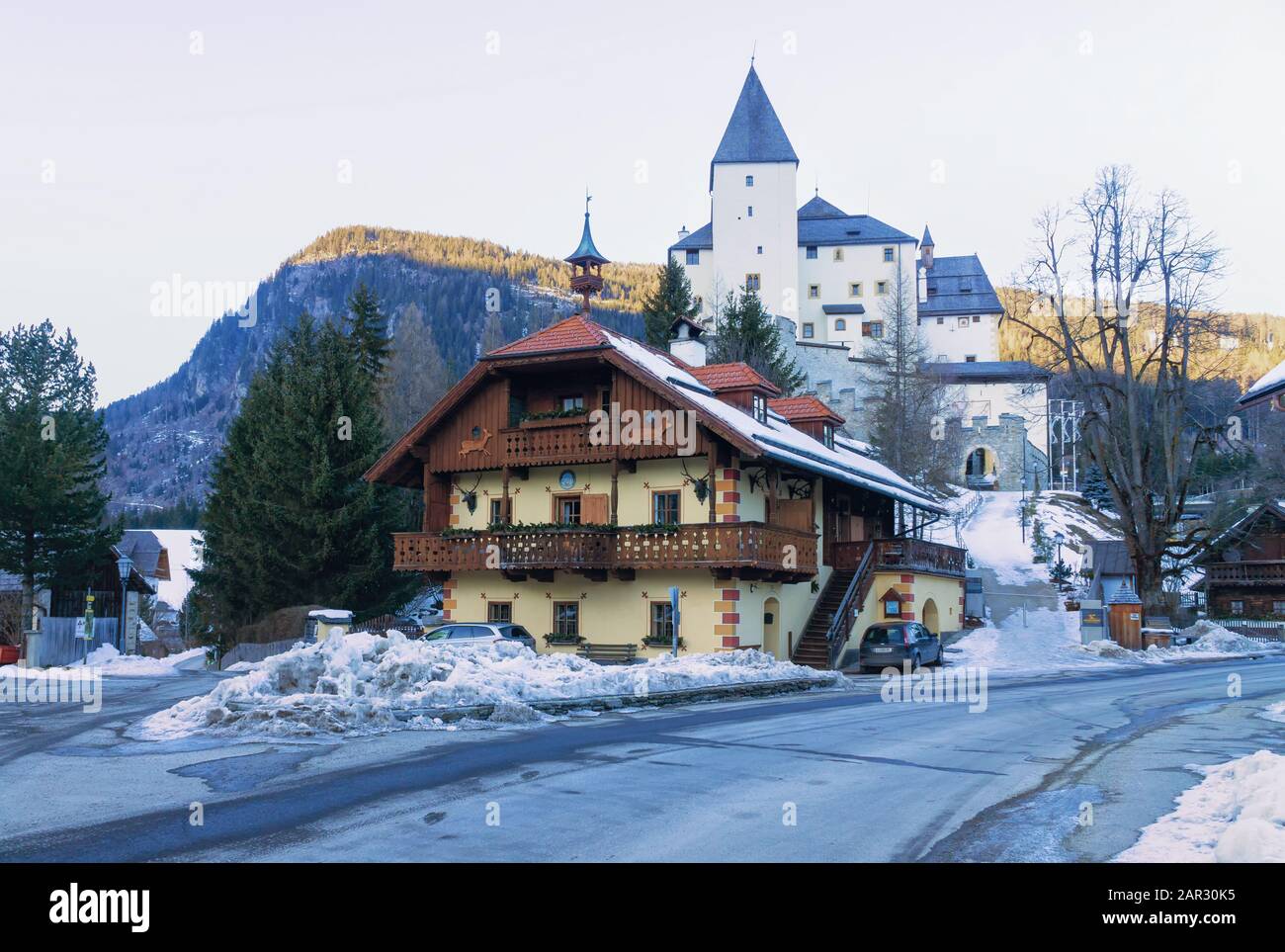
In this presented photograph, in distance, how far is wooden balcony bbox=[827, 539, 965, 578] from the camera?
125ft

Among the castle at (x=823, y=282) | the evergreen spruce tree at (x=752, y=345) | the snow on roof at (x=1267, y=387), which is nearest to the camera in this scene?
the snow on roof at (x=1267, y=387)

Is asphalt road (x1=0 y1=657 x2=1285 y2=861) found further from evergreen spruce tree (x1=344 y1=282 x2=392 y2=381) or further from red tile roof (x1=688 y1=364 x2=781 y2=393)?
evergreen spruce tree (x1=344 y1=282 x2=392 y2=381)

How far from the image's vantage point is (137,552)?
82.4 metres

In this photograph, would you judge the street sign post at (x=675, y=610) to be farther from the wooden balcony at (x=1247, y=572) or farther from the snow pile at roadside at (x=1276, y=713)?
the wooden balcony at (x=1247, y=572)

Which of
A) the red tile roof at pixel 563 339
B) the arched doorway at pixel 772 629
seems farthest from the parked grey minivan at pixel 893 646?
the red tile roof at pixel 563 339

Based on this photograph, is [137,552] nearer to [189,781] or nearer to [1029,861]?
[189,781]

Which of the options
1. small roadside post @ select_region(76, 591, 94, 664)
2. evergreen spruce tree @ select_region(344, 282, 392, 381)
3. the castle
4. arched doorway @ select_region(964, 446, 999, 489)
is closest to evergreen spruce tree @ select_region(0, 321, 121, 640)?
small roadside post @ select_region(76, 591, 94, 664)

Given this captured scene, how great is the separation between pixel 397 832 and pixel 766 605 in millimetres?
25179

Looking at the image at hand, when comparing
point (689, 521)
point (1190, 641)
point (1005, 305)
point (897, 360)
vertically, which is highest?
point (1005, 305)

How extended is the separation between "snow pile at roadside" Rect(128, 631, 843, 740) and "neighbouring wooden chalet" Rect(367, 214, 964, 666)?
8.71 m

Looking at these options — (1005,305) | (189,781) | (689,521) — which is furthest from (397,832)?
(1005,305)

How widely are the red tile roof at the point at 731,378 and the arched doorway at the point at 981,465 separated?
198ft

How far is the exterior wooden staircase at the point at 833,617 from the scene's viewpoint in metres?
34.2
